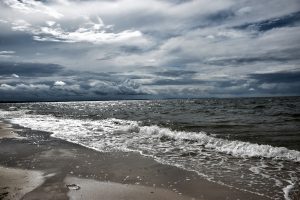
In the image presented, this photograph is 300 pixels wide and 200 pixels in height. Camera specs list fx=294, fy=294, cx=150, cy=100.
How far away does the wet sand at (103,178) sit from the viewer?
7.42 m

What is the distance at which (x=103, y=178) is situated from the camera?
9.05 metres

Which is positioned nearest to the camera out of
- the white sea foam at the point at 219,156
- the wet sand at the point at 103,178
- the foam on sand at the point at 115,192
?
the foam on sand at the point at 115,192

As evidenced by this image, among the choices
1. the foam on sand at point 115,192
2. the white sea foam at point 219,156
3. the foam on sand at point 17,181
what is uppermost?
the foam on sand at point 17,181

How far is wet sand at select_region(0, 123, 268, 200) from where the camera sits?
292 inches

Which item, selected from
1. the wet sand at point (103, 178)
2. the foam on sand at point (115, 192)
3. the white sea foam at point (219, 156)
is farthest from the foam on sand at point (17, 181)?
the white sea foam at point (219, 156)

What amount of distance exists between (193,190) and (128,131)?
15261 mm

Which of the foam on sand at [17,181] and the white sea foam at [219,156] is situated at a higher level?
the foam on sand at [17,181]

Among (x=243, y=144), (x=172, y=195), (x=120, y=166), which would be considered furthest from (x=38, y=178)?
(x=243, y=144)

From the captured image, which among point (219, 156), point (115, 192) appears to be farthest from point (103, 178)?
point (219, 156)

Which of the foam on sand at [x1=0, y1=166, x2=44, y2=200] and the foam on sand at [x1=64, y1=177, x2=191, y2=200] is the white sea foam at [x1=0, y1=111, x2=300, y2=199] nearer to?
the foam on sand at [x1=64, y1=177, x2=191, y2=200]

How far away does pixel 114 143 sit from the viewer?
638 inches

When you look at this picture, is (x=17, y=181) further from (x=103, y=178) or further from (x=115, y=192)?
(x=115, y=192)

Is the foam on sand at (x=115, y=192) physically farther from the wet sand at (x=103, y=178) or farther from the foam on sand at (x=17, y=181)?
the foam on sand at (x=17, y=181)

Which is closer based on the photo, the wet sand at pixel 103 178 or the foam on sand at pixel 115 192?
the foam on sand at pixel 115 192
